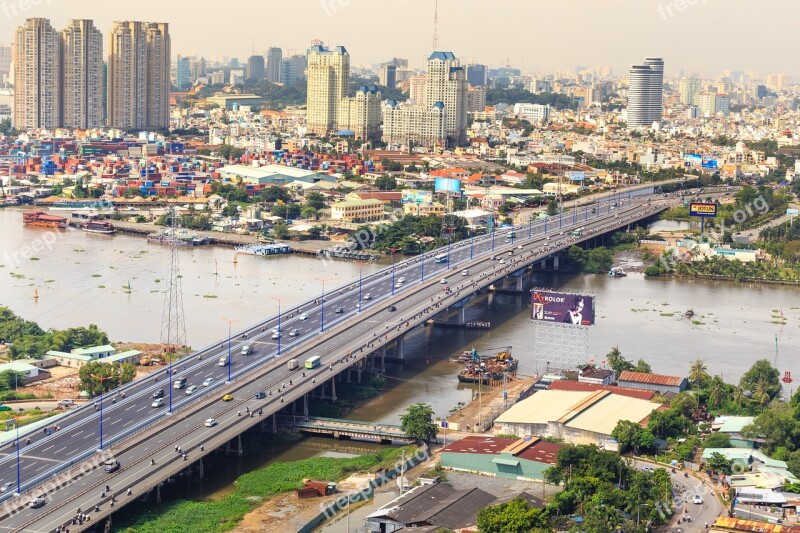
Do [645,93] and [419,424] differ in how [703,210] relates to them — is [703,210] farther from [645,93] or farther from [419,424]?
[645,93]

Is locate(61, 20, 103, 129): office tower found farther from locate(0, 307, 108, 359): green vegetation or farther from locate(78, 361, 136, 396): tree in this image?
locate(78, 361, 136, 396): tree

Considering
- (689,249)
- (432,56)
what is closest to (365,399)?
(689,249)

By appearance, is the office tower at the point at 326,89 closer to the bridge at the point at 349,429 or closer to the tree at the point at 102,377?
the tree at the point at 102,377

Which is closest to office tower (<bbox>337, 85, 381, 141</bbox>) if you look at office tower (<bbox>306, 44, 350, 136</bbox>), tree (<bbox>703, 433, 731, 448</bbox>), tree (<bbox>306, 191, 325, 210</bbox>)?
office tower (<bbox>306, 44, 350, 136</bbox>)

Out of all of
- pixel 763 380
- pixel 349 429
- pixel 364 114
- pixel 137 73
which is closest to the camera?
pixel 349 429

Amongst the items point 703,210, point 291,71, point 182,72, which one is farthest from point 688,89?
point 703,210

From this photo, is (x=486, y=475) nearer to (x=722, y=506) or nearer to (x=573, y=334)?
(x=722, y=506)

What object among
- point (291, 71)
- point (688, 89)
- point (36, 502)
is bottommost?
point (36, 502)
